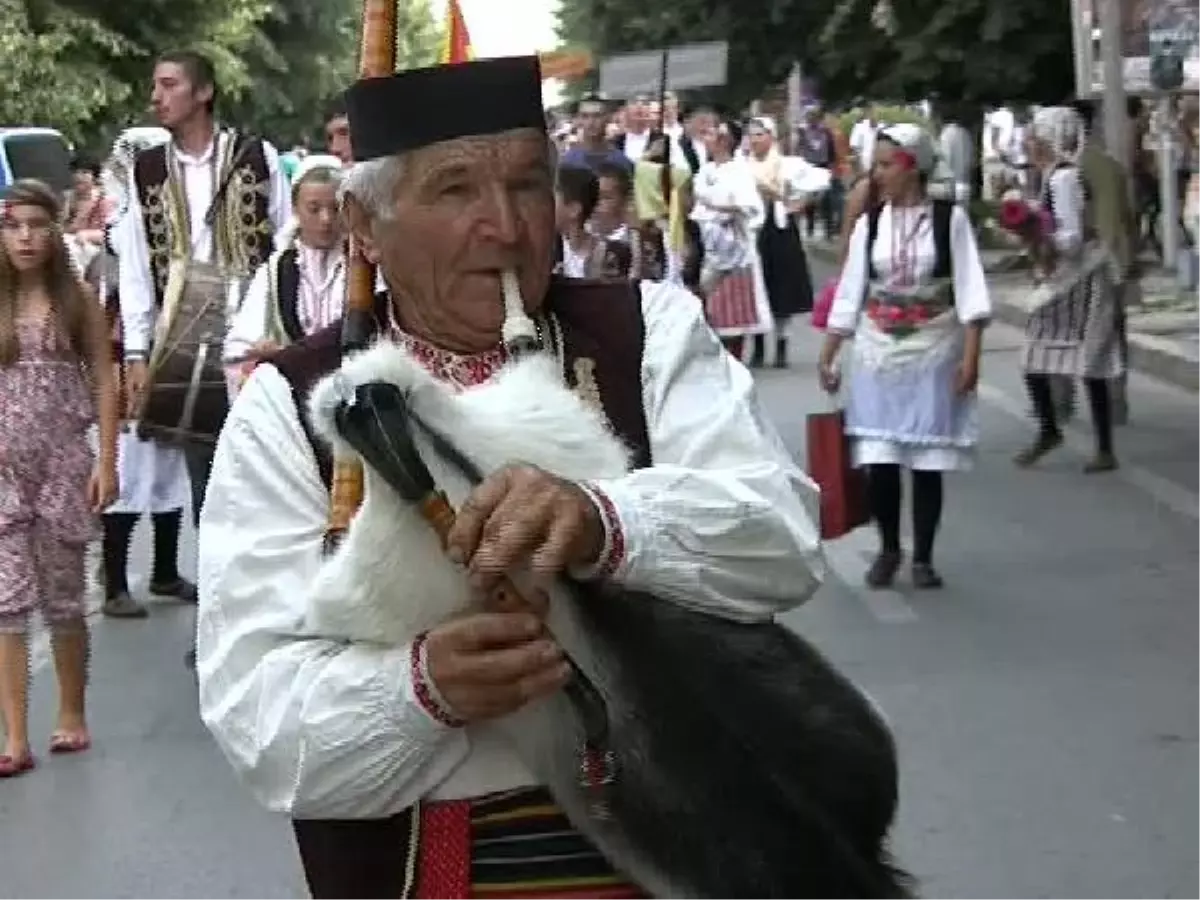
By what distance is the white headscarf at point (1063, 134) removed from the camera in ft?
45.8

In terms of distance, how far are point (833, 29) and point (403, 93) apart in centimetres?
2614

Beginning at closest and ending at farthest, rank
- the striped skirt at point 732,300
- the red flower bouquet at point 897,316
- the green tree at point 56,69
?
the red flower bouquet at point 897,316
the striped skirt at point 732,300
the green tree at point 56,69

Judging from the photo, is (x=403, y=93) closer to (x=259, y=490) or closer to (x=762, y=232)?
(x=259, y=490)

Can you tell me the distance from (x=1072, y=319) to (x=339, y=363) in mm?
10984

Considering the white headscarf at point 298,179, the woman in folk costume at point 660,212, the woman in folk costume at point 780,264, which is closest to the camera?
the white headscarf at point 298,179

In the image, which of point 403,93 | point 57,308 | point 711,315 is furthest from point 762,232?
point 403,93

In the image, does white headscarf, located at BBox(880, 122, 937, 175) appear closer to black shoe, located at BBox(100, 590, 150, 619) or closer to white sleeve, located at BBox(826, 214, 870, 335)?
white sleeve, located at BBox(826, 214, 870, 335)

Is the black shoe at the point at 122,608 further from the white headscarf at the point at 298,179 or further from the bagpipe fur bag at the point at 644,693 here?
the bagpipe fur bag at the point at 644,693

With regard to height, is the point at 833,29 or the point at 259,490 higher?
the point at 833,29

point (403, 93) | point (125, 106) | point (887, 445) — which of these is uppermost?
point (125, 106)

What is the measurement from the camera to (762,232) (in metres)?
19.3

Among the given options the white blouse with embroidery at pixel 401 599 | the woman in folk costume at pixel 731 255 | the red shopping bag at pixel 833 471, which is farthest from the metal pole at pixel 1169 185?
the white blouse with embroidery at pixel 401 599

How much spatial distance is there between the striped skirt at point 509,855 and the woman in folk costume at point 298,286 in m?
5.13

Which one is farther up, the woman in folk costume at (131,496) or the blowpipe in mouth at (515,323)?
the blowpipe in mouth at (515,323)
